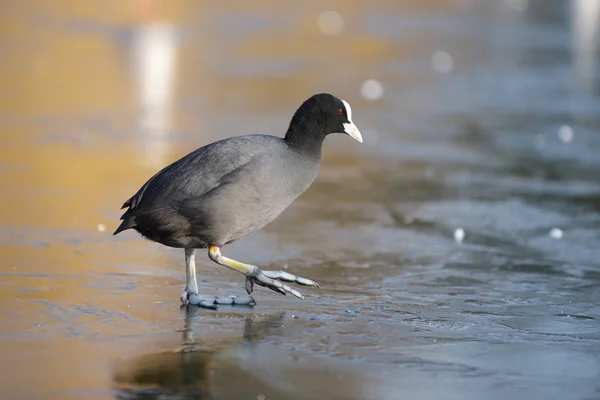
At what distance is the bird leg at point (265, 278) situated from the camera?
261 inches

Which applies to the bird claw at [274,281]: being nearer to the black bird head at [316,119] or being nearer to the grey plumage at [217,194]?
the grey plumage at [217,194]

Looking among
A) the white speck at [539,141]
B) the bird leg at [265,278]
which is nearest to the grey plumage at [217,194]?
the bird leg at [265,278]

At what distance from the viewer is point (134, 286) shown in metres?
6.96

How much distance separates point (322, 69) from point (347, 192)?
869cm

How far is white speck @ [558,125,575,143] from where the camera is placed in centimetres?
1336

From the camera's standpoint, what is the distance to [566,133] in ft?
44.9

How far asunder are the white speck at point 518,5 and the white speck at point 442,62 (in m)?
11.3

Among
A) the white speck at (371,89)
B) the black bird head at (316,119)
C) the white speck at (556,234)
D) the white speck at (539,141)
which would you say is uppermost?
the white speck at (371,89)

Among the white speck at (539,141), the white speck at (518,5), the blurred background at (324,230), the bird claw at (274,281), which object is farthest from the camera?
the white speck at (518,5)

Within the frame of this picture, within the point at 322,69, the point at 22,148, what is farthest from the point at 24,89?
the point at 322,69

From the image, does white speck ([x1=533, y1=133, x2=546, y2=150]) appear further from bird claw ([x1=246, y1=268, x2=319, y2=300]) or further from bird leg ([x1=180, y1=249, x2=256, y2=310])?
bird leg ([x1=180, y1=249, x2=256, y2=310])

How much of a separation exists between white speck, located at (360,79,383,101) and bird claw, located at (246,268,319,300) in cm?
974

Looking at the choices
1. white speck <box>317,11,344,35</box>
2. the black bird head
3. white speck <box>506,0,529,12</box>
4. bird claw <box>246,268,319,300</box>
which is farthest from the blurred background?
white speck <box>506,0,529,12</box>

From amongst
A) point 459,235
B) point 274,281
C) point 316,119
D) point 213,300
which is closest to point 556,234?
point 459,235
